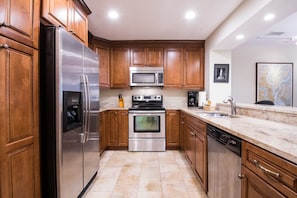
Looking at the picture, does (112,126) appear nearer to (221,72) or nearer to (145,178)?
(145,178)

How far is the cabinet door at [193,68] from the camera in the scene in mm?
4332

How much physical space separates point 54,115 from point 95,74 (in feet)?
3.45

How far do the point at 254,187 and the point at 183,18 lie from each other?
2648 mm

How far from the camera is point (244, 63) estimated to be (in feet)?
15.9

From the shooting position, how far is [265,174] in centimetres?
103

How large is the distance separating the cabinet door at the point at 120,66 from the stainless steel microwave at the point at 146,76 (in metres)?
0.16

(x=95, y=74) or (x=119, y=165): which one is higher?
(x=95, y=74)

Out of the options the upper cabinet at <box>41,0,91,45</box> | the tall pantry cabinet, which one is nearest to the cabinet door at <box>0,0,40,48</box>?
the tall pantry cabinet

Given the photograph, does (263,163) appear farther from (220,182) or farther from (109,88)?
(109,88)

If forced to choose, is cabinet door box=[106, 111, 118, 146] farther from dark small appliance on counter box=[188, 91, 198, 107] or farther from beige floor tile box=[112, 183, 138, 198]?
dark small appliance on counter box=[188, 91, 198, 107]

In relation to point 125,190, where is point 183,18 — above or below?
above

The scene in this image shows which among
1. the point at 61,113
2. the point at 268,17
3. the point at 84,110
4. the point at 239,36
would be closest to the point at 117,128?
the point at 84,110

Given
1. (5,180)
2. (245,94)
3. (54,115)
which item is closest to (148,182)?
(54,115)

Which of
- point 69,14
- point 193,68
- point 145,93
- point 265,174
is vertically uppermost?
point 69,14
